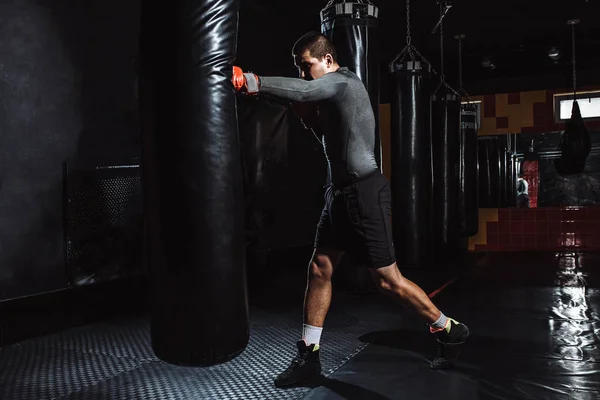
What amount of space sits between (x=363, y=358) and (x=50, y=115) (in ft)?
6.88

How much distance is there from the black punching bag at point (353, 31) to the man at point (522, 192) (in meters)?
4.25

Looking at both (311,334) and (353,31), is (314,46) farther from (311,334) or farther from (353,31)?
(353,31)

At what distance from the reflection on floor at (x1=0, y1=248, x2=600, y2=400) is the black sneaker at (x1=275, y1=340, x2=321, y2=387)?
48mm

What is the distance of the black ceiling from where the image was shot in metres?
5.25

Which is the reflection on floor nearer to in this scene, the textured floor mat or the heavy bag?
the textured floor mat

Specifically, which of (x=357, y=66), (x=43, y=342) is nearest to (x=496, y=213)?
(x=357, y=66)

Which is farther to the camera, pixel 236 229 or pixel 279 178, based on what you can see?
pixel 279 178

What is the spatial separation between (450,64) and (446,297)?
14.4 feet

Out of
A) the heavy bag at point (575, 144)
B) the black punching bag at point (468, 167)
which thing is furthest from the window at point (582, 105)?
the black punching bag at point (468, 167)

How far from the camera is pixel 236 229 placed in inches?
59.9

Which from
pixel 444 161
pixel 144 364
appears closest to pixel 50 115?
pixel 144 364

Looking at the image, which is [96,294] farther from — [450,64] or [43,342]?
[450,64]

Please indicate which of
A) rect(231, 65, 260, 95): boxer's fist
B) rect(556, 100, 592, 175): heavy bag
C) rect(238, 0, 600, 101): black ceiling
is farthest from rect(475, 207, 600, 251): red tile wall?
rect(231, 65, 260, 95): boxer's fist

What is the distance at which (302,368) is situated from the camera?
1.97 metres
